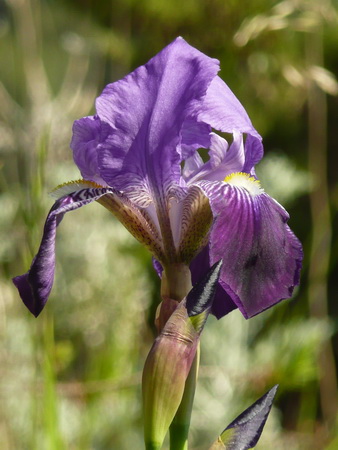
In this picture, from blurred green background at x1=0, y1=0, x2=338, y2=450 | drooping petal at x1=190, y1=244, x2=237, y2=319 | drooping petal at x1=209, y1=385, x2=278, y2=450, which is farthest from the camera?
blurred green background at x1=0, y1=0, x2=338, y2=450

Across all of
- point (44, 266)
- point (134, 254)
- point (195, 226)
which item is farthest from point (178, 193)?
point (134, 254)

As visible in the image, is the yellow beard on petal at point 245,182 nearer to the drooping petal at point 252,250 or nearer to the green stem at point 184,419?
the drooping petal at point 252,250

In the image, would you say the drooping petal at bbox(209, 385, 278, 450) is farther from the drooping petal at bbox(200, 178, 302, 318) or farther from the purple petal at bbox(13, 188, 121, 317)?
the purple petal at bbox(13, 188, 121, 317)

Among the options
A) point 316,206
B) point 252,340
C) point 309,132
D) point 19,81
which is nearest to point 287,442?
point 252,340

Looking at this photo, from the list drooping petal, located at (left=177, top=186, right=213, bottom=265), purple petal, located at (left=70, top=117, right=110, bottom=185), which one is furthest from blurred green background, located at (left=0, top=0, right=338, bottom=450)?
drooping petal, located at (left=177, top=186, right=213, bottom=265)

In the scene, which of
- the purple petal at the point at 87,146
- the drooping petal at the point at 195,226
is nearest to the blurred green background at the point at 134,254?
the purple petal at the point at 87,146

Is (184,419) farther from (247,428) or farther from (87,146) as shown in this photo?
(87,146)

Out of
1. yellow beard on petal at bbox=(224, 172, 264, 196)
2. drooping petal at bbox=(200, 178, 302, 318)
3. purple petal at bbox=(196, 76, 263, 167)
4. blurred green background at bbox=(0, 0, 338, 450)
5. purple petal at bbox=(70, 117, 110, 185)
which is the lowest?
blurred green background at bbox=(0, 0, 338, 450)
